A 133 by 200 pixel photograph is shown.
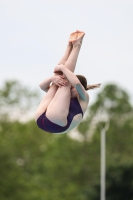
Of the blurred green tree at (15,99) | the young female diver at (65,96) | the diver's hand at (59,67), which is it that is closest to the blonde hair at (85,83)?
the young female diver at (65,96)

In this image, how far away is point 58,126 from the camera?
31.7ft

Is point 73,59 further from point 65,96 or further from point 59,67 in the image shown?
point 65,96

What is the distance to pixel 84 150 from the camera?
58656mm

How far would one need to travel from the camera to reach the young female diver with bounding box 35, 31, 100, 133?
9586mm

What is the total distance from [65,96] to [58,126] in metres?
0.46

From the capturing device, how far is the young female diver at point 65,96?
31.4 ft

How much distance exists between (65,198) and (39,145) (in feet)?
24.2

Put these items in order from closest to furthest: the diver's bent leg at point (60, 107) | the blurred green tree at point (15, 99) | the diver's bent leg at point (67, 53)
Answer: the diver's bent leg at point (60, 107), the diver's bent leg at point (67, 53), the blurred green tree at point (15, 99)

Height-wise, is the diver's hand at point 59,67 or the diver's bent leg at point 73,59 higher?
the diver's bent leg at point 73,59

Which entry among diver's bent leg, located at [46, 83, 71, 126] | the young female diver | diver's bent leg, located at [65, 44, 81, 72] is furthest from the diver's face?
diver's bent leg, located at [65, 44, 81, 72]

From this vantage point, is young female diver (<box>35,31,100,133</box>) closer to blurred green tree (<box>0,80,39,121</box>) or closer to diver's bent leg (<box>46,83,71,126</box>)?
diver's bent leg (<box>46,83,71,126</box>)


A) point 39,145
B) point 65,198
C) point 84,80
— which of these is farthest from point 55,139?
point 84,80

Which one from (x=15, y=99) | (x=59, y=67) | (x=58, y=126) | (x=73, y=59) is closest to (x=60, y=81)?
(x=59, y=67)

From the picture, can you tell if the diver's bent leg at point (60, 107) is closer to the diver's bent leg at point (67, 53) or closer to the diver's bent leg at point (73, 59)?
the diver's bent leg at point (73, 59)
